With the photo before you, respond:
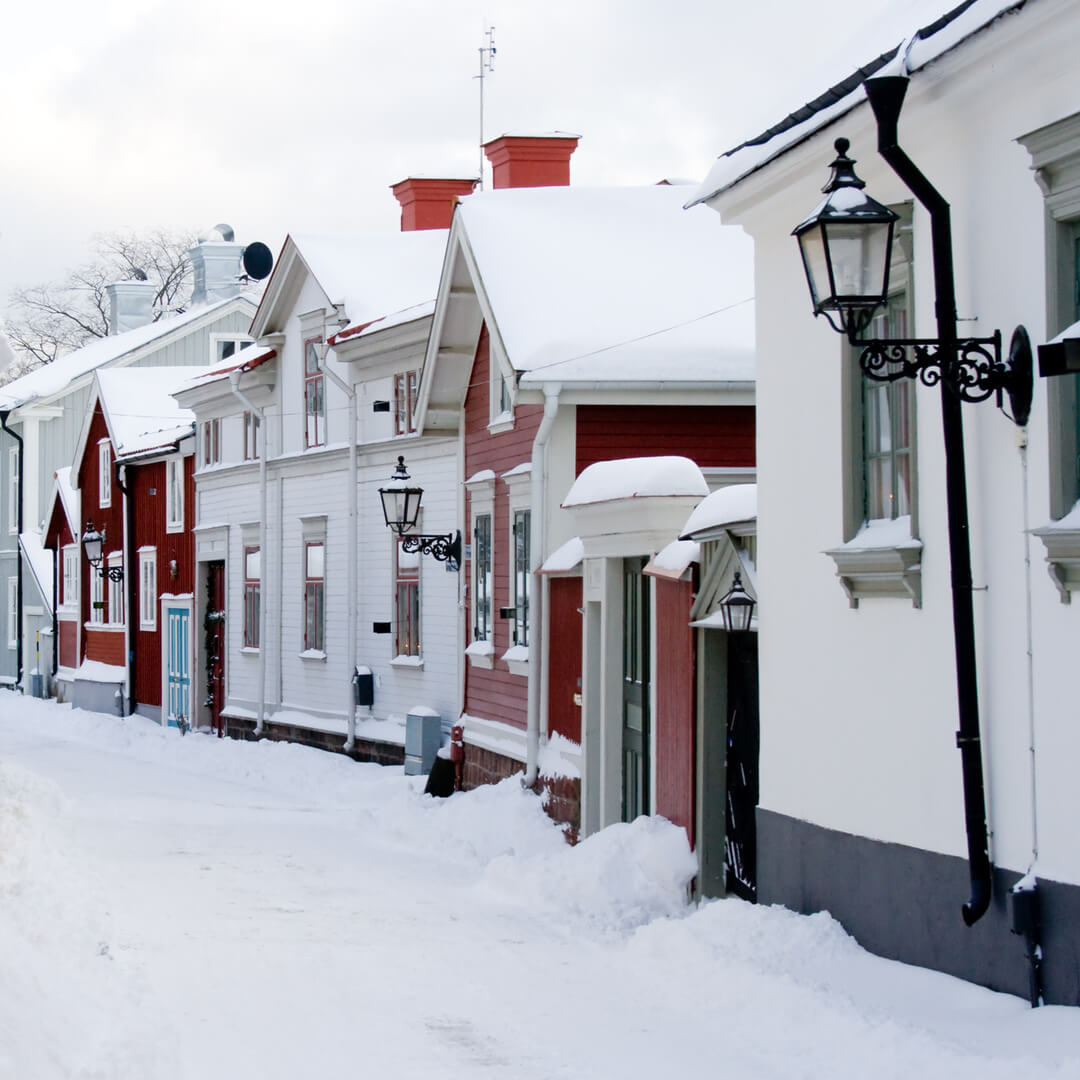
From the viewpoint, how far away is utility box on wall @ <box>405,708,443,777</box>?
2032cm

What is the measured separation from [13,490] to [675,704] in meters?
32.3

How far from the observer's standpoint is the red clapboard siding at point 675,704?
11.9 m

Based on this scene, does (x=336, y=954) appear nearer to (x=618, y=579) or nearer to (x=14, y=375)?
(x=618, y=579)

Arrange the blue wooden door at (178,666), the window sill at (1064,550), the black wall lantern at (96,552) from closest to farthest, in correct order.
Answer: the window sill at (1064,550) < the blue wooden door at (178,666) < the black wall lantern at (96,552)

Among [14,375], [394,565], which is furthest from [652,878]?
[14,375]

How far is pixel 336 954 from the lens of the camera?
9758mm

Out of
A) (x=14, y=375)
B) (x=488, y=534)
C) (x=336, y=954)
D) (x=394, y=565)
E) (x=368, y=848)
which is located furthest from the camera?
(x=14, y=375)

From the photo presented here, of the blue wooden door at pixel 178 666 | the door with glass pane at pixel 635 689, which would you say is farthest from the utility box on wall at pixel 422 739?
the blue wooden door at pixel 178 666

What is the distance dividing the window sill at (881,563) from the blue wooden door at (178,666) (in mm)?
22107

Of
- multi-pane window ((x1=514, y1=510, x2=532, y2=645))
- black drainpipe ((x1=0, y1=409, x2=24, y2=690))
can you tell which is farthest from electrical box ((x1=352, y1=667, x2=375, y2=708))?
black drainpipe ((x1=0, y1=409, x2=24, y2=690))

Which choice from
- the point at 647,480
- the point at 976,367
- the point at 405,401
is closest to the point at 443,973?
the point at 976,367

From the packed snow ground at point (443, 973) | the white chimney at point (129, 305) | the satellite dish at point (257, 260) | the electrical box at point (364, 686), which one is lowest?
the packed snow ground at point (443, 973)

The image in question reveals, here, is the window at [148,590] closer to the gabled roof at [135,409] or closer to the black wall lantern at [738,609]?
the gabled roof at [135,409]

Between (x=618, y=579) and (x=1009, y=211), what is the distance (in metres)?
6.79
